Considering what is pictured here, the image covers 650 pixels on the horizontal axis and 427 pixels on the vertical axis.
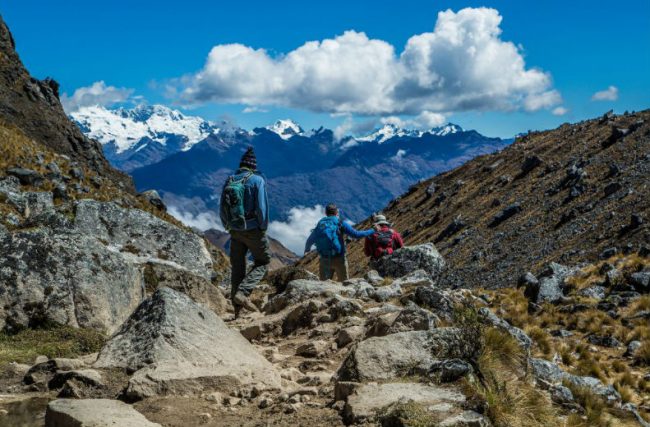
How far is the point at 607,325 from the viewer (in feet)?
54.6

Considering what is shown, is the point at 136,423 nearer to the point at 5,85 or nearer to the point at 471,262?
the point at 471,262

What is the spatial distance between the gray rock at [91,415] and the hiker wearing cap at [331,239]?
9022 millimetres

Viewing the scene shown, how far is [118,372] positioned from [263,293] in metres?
9.91

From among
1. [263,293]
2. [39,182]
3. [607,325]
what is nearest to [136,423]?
[263,293]

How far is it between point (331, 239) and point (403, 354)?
28.9 ft

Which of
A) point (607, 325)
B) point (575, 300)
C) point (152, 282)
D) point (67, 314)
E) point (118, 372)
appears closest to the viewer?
point (118, 372)

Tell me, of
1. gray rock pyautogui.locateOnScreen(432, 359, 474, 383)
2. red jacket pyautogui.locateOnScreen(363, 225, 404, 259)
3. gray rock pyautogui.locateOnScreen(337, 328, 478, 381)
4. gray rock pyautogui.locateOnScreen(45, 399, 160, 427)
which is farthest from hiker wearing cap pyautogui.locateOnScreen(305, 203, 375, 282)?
gray rock pyautogui.locateOnScreen(45, 399, 160, 427)

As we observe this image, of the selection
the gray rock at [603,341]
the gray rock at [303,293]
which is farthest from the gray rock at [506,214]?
the gray rock at [303,293]

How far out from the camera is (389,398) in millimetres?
5695

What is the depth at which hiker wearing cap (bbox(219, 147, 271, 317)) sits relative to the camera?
39.6ft

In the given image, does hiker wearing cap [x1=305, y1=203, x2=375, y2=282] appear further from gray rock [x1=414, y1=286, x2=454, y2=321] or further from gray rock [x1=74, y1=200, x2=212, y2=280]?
gray rock [x1=414, y1=286, x2=454, y2=321]

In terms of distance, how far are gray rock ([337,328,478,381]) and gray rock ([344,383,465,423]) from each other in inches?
14.0

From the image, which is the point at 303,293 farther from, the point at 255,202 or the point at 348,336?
the point at 348,336

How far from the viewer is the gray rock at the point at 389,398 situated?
5.48 meters
